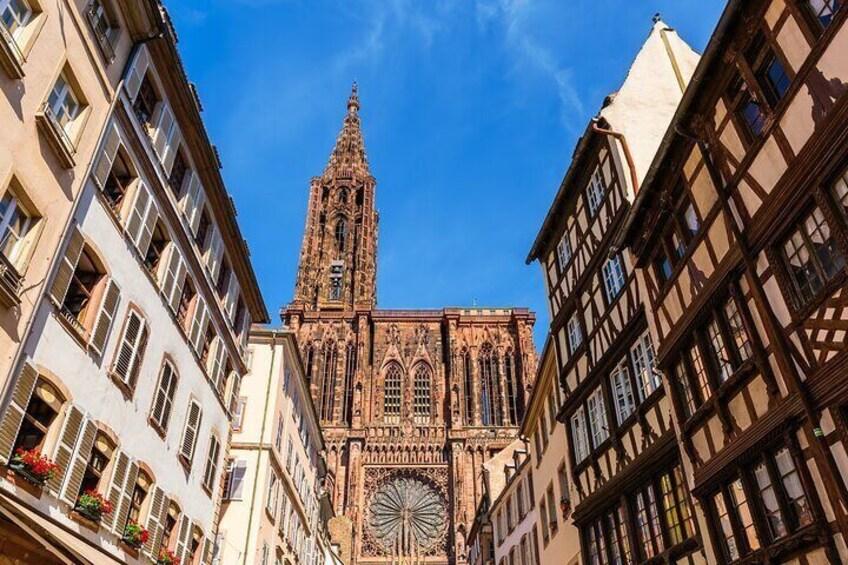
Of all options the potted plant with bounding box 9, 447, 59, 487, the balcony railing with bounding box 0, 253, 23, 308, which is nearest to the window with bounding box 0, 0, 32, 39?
the balcony railing with bounding box 0, 253, 23, 308

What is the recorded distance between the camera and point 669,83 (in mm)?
16703

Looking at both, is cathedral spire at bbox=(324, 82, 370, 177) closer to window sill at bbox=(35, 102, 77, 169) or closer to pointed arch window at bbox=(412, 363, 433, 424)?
pointed arch window at bbox=(412, 363, 433, 424)

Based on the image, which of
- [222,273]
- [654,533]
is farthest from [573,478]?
[222,273]

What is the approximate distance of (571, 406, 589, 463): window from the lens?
16500mm

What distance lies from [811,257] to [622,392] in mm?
6804

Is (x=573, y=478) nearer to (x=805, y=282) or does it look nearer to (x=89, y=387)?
(x=805, y=282)

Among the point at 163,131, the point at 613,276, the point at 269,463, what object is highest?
the point at 163,131

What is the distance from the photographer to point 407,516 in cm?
5528

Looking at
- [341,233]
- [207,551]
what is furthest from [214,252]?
[341,233]

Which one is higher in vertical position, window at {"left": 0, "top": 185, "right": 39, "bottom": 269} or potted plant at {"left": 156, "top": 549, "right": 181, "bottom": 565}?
window at {"left": 0, "top": 185, "right": 39, "bottom": 269}

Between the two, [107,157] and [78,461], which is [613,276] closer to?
[107,157]

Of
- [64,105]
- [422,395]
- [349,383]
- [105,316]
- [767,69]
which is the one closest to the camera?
[767,69]

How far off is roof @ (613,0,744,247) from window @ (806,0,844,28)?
1383 mm

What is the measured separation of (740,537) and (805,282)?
385 centimetres
